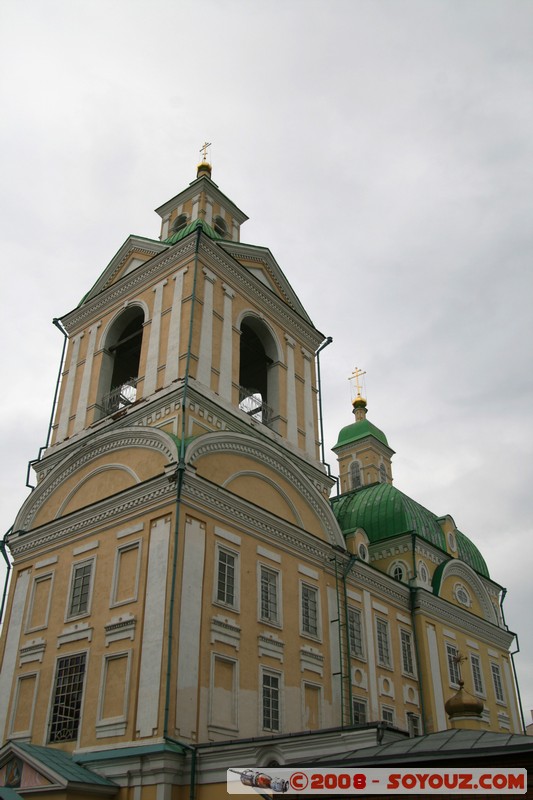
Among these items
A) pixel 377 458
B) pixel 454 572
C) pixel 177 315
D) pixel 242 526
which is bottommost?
pixel 242 526

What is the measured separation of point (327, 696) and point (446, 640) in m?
8.87

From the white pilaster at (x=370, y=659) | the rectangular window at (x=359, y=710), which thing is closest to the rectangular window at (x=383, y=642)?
the white pilaster at (x=370, y=659)

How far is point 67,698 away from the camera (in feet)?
58.4

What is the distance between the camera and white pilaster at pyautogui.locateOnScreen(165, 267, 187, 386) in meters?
21.1

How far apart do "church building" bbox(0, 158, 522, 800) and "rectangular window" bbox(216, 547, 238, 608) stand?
0.14 feet

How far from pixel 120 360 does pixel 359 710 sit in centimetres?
1344

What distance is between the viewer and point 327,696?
20.3m

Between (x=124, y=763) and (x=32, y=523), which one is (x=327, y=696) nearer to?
(x=124, y=763)

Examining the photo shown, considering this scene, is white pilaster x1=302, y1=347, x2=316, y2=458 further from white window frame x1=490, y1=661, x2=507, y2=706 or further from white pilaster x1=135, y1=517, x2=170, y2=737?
white window frame x1=490, y1=661, x2=507, y2=706

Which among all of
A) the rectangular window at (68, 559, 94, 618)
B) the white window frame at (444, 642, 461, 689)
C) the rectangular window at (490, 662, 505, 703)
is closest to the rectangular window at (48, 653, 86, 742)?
the rectangular window at (68, 559, 94, 618)

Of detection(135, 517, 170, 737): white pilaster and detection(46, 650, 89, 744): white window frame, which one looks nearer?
detection(135, 517, 170, 737): white pilaster

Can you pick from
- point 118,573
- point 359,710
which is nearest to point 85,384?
point 118,573

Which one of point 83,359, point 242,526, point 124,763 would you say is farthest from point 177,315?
point 124,763

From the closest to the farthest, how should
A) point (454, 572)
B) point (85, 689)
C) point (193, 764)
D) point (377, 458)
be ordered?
point (193, 764) → point (85, 689) → point (454, 572) → point (377, 458)
